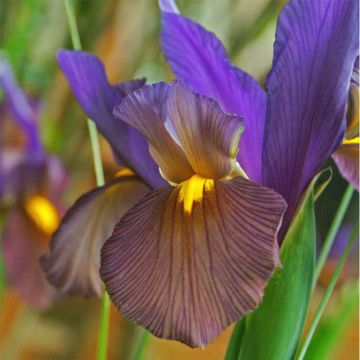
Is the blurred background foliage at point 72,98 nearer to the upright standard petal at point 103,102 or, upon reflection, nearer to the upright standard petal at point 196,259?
the upright standard petal at point 103,102

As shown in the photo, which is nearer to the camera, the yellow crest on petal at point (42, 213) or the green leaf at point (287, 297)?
the green leaf at point (287, 297)

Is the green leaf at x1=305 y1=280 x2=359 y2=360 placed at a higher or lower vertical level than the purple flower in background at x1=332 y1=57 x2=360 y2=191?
lower

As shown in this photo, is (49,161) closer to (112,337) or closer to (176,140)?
(112,337)

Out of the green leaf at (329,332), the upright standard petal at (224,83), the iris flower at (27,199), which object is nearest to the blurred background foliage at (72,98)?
the iris flower at (27,199)

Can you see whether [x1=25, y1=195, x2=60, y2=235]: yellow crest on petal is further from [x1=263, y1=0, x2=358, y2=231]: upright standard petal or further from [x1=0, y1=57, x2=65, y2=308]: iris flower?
[x1=263, y1=0, x2=358, y2=231]: upright standard petal

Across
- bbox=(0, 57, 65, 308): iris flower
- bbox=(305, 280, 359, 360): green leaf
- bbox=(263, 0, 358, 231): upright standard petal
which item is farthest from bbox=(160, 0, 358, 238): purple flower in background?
bbox=(0, 57, 65, 308): iris flower

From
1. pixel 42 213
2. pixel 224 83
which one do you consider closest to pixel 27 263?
pixel 42 213

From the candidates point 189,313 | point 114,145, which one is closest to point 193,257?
point 189,313
